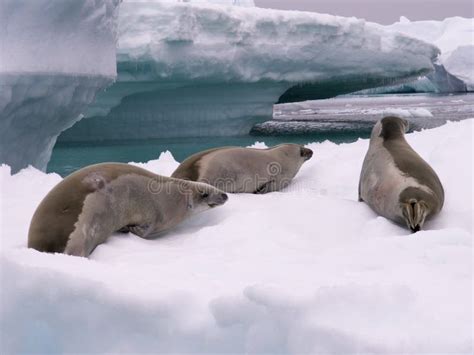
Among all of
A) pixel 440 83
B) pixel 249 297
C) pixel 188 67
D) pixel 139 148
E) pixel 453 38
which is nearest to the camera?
pixel 249 297

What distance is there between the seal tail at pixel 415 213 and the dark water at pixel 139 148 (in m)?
5.82

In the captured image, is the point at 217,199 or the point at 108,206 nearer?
the point at 108,206

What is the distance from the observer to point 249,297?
1378 mm

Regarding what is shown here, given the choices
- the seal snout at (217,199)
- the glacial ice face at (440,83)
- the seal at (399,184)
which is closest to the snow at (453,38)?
the glacial ice face at (440,83)

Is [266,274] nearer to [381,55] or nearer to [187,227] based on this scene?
[187,227]

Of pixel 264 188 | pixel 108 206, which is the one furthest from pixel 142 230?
pixel 264 188

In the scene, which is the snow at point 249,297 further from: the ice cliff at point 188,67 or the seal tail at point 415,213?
the ice cliff at point 188,67

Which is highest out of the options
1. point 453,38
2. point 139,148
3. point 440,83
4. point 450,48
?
point 139,148

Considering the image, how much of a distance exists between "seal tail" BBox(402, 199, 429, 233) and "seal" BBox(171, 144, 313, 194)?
1.04m

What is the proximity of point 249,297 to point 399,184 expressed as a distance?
1243 mm

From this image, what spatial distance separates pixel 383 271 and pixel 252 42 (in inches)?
332

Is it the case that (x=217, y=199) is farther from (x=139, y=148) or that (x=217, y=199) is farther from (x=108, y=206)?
(x=139, y=148)

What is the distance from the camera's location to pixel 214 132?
36.2 feet

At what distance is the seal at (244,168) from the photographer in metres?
3.03
